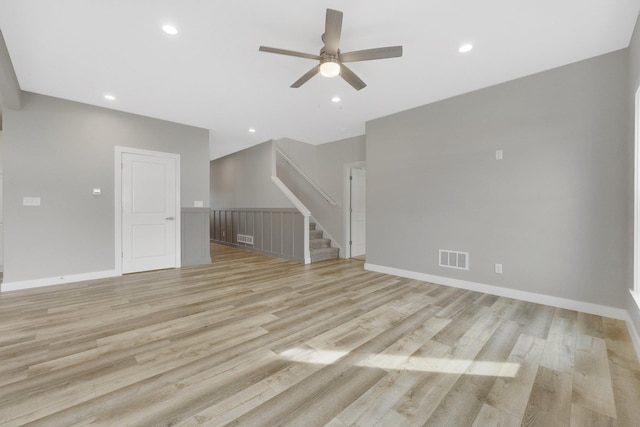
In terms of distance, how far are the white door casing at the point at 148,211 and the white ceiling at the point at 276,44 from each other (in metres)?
1.00

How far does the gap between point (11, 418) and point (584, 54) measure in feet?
17.6

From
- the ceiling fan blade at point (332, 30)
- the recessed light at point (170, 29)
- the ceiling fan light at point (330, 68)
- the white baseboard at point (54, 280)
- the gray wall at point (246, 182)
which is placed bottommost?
the white baseboard at point (54, 280)

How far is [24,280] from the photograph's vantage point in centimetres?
353

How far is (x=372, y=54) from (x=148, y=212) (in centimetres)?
435

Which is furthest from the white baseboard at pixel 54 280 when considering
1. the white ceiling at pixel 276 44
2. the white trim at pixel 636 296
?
the white trim at pixel 636 296

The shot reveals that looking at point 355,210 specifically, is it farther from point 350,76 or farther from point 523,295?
point 350,76

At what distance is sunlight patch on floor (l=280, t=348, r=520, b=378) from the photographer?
5.86 ft

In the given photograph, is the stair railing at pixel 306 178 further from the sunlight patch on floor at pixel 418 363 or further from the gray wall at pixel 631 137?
the gray wall at pixel 631 137

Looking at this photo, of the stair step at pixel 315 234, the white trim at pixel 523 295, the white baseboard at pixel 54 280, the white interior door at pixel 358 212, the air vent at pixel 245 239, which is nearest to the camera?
the white trim at pixel 523 295

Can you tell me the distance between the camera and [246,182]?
6895 mm

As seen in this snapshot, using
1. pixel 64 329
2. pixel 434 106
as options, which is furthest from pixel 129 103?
pixel 434 106

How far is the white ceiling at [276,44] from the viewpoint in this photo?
6.91ft

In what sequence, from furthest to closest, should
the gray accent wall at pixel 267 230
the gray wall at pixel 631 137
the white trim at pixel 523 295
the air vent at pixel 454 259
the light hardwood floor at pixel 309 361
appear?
the gray accent wall at pixel 267 230 < the air vent at pixel 454 259 < the white trim at pixel 523 295 < the gray wall at pixel 631 137 < the light hardwood floor at pixel 309 361

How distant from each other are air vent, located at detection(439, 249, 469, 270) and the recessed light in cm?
410
